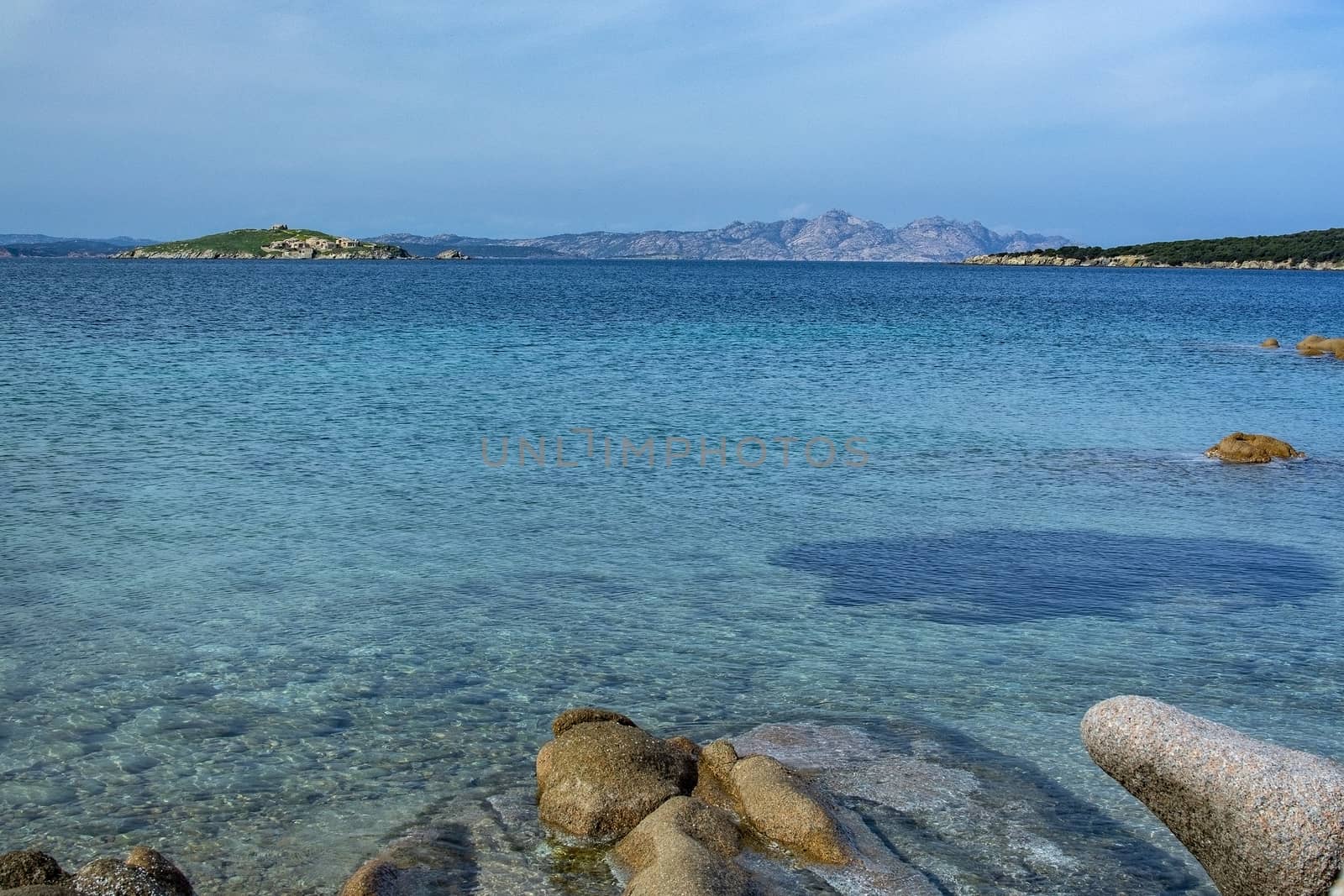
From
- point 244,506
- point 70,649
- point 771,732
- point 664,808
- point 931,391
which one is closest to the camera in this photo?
point 664,808

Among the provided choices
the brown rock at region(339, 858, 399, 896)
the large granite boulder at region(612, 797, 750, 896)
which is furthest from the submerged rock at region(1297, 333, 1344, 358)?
the brown rock at region(339, 858, 399, 896)

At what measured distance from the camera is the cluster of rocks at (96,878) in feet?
22.0

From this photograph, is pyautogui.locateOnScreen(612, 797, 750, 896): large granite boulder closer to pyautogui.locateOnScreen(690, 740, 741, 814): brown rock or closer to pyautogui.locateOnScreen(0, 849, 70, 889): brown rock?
pyautogui.locateOnScreen(690, 740, 741, 814): brown rock

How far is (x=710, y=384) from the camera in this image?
41750mm

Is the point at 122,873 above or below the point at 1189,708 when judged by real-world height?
above

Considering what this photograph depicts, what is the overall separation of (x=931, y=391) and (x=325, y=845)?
114ft

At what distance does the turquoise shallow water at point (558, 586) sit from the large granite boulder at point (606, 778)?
106 centimetres

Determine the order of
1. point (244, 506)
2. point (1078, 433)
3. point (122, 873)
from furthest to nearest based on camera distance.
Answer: point (1078, 433), point (244, 506), point (122, 873)

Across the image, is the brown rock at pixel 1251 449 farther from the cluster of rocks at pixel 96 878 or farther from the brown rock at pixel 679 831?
the cluster of rocks at pixel 96 878

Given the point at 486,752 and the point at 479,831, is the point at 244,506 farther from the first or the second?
the point at 479,831

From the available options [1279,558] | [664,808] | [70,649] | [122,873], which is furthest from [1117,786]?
[70,649]

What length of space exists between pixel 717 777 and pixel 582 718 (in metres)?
1.55

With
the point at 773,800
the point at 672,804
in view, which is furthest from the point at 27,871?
the point at 773,800

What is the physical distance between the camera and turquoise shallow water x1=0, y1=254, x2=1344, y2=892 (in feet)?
35.4
